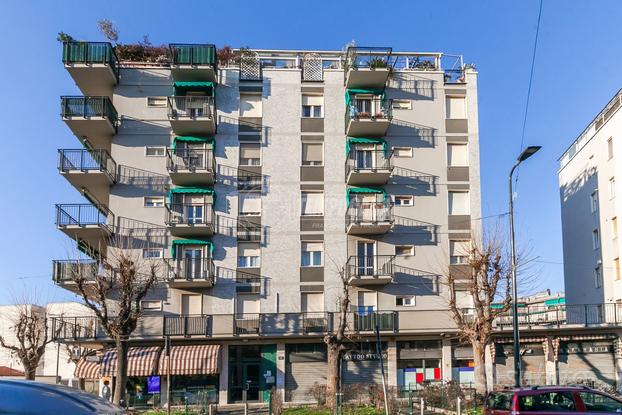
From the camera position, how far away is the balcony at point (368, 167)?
122ft

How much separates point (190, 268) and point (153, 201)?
4309 mm

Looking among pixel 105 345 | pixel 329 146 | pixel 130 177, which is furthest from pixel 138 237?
pixel 329 146

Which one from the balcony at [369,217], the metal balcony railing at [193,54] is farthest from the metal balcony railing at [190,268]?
the metal balcony railing at [193,54]

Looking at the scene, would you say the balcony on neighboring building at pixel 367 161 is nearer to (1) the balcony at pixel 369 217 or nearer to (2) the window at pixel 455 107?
(1) the balcony at pixel 369 217

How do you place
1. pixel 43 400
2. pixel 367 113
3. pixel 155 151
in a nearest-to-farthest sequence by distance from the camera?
1. pixel 43 400
2. pixel 155 151
3. pixel 367 113

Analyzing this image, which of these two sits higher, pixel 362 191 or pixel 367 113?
pixel 367 113

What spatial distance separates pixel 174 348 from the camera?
3566 cm

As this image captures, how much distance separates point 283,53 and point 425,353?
734 inches

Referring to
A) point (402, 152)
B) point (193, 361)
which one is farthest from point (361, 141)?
point (193, 361)

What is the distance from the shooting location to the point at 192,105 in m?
37.9

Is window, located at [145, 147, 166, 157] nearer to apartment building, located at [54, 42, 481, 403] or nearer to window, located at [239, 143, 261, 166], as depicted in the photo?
apartment building, located at [54, 42, 481, 403]

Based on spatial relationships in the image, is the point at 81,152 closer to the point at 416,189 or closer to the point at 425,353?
the point at 416,189

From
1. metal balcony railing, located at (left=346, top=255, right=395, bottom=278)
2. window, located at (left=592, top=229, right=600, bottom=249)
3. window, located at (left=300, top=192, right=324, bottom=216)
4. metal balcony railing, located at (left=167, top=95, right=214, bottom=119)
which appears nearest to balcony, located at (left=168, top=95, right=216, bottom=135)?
metal balcony railing, located at (left=167, top=95, right=214, bottom=119)

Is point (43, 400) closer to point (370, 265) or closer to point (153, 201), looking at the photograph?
point (370, 265)
